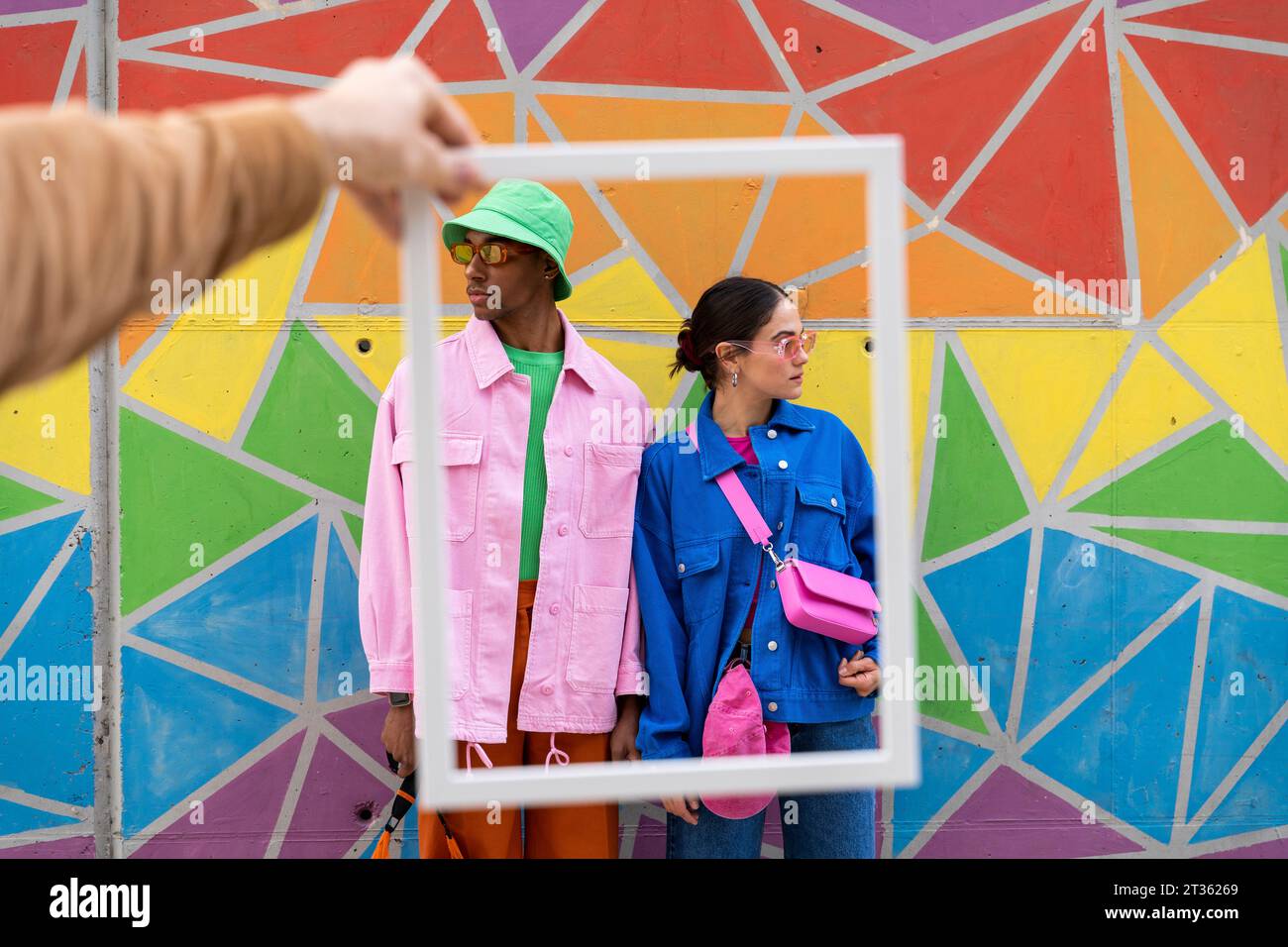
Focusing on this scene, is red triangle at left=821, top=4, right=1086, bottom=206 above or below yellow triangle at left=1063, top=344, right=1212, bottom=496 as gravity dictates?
above

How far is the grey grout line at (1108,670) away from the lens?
3.50m

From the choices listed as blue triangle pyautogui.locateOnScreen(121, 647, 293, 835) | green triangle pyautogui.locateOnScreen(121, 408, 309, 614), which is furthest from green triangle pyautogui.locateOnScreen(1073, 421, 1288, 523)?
blue triangle pyautogui.locateOnScreen(121, 647, 293, 835)

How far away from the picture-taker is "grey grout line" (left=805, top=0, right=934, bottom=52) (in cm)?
343

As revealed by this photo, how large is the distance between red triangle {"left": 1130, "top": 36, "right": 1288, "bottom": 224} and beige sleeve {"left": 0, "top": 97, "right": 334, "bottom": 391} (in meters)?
2.98

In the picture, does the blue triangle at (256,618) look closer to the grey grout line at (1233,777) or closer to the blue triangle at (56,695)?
the blue triangle at (56,695)

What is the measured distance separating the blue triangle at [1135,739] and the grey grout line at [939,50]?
5.97 feet

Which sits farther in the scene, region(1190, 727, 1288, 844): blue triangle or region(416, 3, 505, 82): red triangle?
region(1190, 727, 1288, 844): blue triangle

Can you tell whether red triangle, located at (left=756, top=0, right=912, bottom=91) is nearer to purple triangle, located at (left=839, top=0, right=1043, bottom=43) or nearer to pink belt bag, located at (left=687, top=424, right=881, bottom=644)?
purple triangle, located at (left=839, top=0, right=1043, bottom=43)

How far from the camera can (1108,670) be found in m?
3.50

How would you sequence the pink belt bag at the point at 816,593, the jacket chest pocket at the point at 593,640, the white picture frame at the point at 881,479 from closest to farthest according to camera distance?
the white picture frame at the point at 881,479 < the pink belt bag at the point at 816,593 < the jacket chest pocket at the point at 593,640

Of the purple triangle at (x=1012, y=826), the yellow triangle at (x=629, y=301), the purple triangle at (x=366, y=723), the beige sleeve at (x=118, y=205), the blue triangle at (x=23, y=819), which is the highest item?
the yellow triangle at (x=629, y=301)

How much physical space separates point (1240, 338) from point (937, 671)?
136 cm

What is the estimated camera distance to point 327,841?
11.3 feet

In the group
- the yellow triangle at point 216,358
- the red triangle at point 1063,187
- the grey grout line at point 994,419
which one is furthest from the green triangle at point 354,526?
the red triangle at point 1063,187
